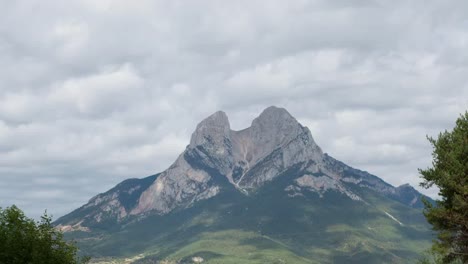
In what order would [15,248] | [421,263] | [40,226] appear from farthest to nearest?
1. [421,263]
2. [40,226]
3. [15,248]

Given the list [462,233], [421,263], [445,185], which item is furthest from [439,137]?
[421,263]

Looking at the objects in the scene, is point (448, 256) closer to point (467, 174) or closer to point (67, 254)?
point (467, 174)

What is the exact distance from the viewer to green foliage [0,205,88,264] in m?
85.9

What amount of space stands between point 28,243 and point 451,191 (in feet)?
209

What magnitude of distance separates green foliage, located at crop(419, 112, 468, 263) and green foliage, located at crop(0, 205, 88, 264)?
186 feet

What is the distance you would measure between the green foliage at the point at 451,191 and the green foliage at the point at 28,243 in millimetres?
56591

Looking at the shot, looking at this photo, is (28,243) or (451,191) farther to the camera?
(28,243)

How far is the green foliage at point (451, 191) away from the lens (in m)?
73.6

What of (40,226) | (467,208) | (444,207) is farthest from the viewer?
(40,226)

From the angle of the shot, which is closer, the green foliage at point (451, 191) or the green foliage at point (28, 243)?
the green foliage at point (451, 191)

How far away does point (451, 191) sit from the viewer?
76688 millimetres

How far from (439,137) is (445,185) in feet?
27.7

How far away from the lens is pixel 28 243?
289ft

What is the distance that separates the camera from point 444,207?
7769 centimetres
